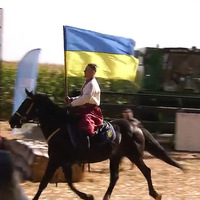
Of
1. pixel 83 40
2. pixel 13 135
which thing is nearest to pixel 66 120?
pixel 83 40

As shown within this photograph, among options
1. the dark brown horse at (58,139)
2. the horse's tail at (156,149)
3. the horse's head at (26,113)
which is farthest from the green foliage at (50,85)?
the horse's head at (26,113)

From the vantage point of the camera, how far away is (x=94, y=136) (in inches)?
363

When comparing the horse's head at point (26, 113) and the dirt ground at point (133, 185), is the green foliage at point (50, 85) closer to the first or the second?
the dirt ground at point (133, 185)

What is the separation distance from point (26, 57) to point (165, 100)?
456cm

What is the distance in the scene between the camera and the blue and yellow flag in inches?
504

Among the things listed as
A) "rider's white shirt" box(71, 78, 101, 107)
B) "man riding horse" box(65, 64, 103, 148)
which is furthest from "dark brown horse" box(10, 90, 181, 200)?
"rider's white shirt" box(71, 78, 101, 107)

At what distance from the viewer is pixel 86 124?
904cm

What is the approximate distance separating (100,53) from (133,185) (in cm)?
358

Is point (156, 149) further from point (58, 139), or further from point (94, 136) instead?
point (58, 139)

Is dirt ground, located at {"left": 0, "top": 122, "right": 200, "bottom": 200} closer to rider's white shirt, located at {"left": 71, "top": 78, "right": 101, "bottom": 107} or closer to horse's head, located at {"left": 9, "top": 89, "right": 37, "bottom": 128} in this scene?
horse's head, located at {"left": 9, "top": 89, "right": 37, "bottom": 128}

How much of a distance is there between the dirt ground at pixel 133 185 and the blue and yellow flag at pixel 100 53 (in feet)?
6.81

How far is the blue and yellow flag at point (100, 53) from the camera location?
42.0 ft

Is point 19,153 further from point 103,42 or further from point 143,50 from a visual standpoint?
point 143,50

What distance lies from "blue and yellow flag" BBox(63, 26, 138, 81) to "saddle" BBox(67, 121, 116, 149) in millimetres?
3534
